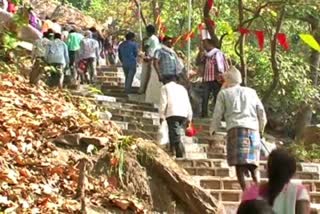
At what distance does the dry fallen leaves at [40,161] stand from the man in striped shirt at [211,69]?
4.92 metres

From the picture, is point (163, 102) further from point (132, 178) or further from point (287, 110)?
point (287, 110)

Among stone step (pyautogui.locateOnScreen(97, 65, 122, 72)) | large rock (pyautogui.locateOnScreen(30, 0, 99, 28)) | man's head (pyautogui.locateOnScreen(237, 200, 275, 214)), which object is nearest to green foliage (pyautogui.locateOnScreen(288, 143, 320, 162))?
man's head (pyautogui.locateOnScreen(237, 200, 275, 214))

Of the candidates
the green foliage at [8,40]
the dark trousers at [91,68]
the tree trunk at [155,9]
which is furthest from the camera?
the tree trunk at [155,9]

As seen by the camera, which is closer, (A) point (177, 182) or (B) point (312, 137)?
(A) point (177, 182)

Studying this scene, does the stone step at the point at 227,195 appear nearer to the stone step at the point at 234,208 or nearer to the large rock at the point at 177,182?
the stone step at the point at 234,208

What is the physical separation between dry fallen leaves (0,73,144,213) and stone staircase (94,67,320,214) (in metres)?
1.49

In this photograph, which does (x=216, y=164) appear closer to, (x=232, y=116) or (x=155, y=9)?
(x=232, y=116)

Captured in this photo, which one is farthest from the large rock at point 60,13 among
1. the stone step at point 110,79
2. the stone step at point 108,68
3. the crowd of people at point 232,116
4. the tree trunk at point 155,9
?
the crowd of people at point 232,116

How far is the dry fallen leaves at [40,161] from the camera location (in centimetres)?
647

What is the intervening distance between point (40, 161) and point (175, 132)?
9.90 feet

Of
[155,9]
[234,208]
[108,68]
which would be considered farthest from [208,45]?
[155,9]

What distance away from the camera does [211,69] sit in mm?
13867

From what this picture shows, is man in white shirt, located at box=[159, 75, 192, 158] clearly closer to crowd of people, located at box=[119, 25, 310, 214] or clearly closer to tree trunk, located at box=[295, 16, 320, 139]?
crowd of people, located at box=[119, 25, 310, 214]

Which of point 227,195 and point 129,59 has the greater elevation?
point 129,59
